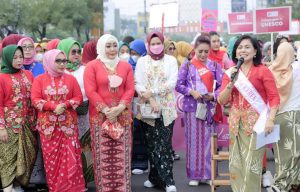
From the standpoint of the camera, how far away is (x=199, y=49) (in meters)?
6.61

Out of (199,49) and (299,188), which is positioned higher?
(199,49)

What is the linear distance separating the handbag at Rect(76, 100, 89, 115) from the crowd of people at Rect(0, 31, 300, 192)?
0.01m

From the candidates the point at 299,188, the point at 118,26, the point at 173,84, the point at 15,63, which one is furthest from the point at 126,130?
the point at 118,26

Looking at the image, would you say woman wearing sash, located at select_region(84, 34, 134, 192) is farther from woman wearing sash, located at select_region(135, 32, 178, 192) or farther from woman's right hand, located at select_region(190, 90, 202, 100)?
woman's right hand, located at select_region(190, 90, 202, 100)

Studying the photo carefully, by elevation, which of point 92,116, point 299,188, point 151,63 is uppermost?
point 151,63

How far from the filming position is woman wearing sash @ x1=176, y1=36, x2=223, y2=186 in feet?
21.5

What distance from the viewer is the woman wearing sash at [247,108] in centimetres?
503

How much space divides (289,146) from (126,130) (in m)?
1.68

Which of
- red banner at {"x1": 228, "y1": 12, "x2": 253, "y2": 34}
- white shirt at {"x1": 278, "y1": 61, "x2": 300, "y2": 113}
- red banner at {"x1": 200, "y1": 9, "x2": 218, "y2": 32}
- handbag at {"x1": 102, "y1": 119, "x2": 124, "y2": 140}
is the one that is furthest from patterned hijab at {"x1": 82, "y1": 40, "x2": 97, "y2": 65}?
red banner at {"x1": 200, "y1": 9, "x2": 218, "y2": 32}

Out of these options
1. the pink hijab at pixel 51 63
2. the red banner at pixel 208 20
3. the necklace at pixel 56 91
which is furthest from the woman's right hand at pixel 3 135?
the red banner at pixel 208 20

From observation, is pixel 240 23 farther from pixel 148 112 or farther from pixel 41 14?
pixel 41 14

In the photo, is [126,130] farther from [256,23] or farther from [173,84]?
[256,23]

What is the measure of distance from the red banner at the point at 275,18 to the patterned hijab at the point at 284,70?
4.44 m

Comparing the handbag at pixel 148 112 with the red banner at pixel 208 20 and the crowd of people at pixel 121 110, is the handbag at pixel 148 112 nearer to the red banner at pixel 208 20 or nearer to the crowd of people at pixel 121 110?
the crowd of people at pixel 121 110
